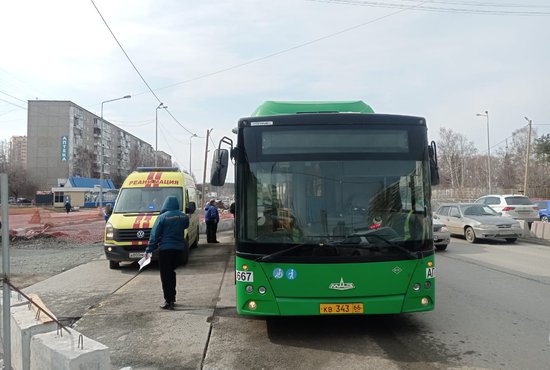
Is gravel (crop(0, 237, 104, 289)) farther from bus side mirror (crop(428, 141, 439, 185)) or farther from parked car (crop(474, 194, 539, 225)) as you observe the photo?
parked car (crop(474, 194, 539, 225))

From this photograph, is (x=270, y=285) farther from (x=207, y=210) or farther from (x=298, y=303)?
(x=207, y=210)

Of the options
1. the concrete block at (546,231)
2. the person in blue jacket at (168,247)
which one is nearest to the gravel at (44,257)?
the person in blue jacket at (168,247)

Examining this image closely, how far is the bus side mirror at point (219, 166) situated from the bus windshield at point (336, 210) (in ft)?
1.82

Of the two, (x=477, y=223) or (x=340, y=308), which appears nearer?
(x=340, y=308)

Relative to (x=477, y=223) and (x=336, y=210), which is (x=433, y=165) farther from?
(x=477, y=223)

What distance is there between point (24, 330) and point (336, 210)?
11.8 ft

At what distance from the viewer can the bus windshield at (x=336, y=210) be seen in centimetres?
538

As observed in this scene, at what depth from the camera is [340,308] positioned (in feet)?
17.5

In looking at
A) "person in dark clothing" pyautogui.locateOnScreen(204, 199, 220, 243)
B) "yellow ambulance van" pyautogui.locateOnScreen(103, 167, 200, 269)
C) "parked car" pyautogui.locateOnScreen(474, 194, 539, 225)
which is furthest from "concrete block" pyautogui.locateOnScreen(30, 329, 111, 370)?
"parked car" pyautogui.locateOnScreen(474, 194, 539, 225)

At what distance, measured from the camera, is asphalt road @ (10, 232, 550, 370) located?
16.2 ft

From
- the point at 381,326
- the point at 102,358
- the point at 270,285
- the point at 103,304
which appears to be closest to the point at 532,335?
the point at 381,326

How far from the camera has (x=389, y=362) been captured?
4.81 meters

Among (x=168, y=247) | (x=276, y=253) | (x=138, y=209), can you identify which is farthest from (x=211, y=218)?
(x=276, y=253)

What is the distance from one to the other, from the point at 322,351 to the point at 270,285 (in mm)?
976
